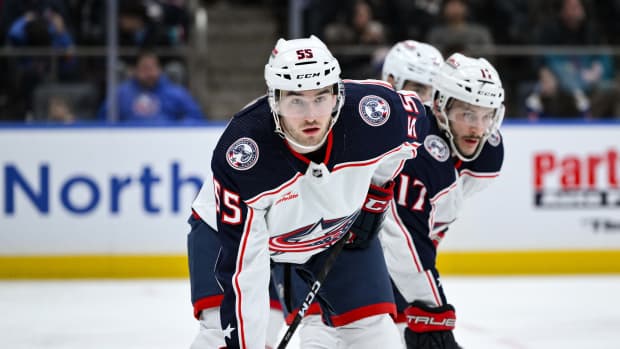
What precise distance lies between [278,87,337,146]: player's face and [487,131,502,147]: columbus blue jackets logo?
0.94 m

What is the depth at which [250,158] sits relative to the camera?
2.45 metres

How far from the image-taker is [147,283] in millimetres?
5707

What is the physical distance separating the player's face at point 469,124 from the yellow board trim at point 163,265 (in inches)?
110

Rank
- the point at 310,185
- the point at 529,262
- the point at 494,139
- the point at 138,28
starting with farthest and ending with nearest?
the point at 138,28
the point at 529,262
the point at 494,139
the point at 310,185

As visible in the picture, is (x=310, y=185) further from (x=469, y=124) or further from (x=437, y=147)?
(x=469, y=124)

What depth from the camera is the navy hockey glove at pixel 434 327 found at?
9.96ft

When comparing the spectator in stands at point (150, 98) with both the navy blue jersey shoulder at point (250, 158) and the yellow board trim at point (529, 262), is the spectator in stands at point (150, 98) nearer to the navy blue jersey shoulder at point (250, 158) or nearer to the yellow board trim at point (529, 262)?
the yellow board trim at point (529, 262)

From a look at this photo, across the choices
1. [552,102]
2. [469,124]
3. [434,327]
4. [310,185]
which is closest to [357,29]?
[552,102]

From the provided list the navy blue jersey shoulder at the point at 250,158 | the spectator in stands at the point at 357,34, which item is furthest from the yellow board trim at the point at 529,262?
the navy blue jersey shoulder at the point at 250,158

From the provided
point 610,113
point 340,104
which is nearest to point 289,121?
point 340,104

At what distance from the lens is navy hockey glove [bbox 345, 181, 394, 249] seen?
9.38ft

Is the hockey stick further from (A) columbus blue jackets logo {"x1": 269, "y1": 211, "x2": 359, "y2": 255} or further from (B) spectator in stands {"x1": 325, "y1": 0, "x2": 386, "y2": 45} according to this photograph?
(B) spectator in stands {"x1": 325, "y1": 0, "x2": 386, "y2": 45}

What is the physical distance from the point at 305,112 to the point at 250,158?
0.57 ft

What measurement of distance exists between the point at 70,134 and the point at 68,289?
3.05 feet
